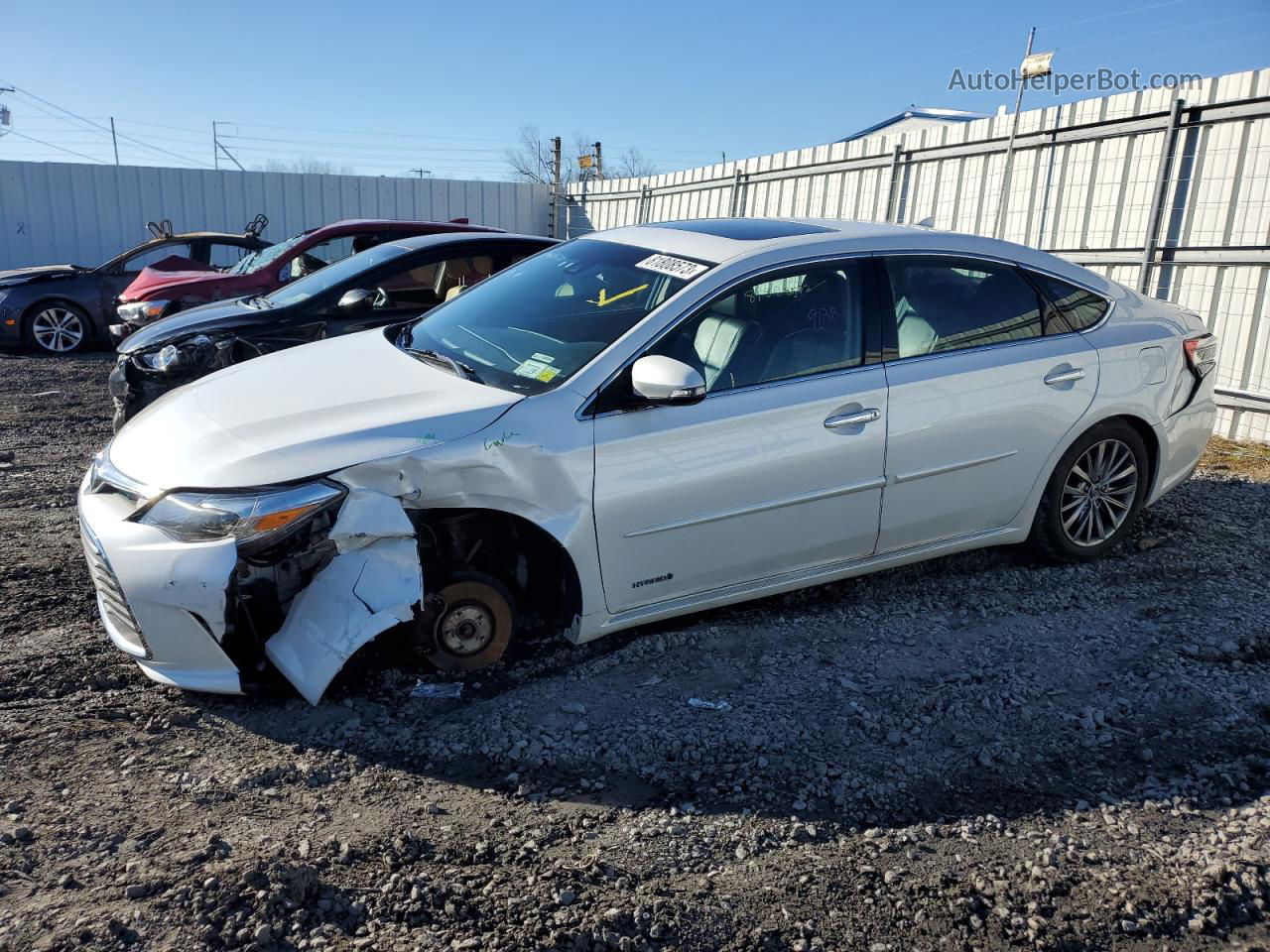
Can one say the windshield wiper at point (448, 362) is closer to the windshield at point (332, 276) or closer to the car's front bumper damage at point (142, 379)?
the car's front bumper damage at point (142, 379)

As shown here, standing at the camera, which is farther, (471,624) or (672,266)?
(672,266)

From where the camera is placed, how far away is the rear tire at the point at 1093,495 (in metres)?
4.70

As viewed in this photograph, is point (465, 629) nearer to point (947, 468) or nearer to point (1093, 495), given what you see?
point (947, 468)

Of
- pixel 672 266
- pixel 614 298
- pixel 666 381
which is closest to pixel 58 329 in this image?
pixel 614 298

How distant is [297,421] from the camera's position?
3.47m

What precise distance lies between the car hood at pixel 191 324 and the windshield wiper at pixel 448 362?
2.64 m

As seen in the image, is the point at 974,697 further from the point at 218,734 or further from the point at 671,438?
the point at 218,734

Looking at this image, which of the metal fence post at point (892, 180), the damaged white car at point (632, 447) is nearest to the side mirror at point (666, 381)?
the damaged white car at point (632, 447)

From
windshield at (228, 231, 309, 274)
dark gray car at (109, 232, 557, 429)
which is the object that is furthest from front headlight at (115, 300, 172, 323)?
dark gray car at (109, 232, 557, 429)

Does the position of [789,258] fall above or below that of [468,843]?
above

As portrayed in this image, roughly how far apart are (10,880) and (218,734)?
0.81 m

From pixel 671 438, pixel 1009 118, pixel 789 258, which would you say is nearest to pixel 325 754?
pixel 671 438

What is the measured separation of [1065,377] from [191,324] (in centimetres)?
536

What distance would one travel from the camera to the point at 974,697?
143 inches
